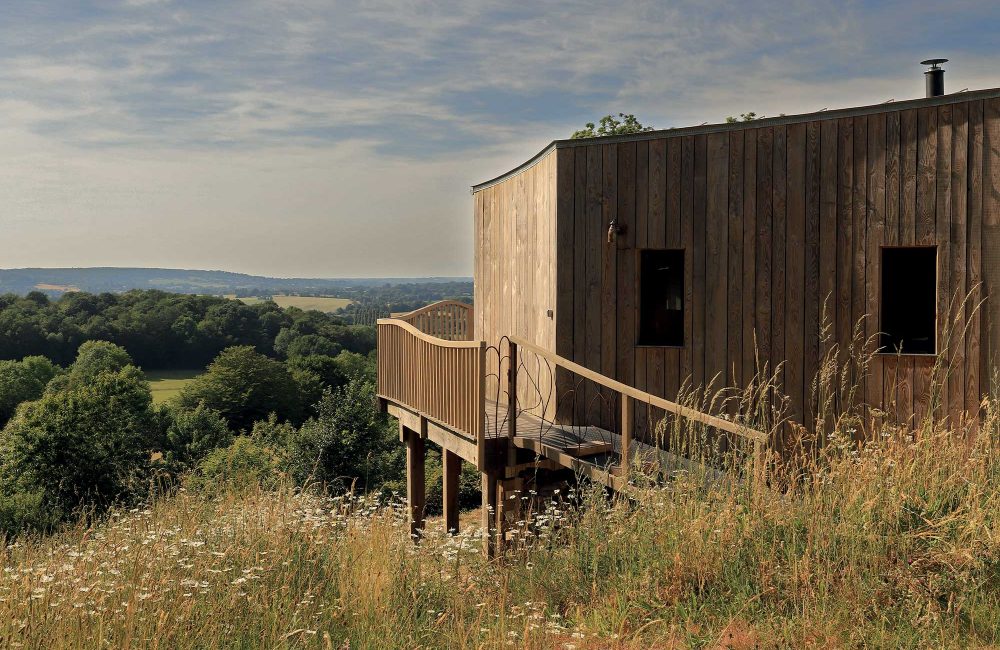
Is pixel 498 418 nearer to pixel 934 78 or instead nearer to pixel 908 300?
pixel 908 300

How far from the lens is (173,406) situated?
4794 cm

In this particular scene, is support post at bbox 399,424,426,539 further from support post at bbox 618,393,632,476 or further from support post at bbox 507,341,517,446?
support post at bbox 618,393,632,476

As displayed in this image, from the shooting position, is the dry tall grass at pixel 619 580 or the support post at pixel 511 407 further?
the support post at pixel 511 407

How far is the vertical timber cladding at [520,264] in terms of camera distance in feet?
29.2

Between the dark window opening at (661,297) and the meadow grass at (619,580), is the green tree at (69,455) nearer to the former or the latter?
the dark window opening at (661,297)

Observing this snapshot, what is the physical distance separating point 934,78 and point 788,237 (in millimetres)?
2468

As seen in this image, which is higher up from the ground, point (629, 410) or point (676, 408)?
point (676, 408)

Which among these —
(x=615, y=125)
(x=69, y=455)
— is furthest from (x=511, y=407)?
(x=69, y=455)

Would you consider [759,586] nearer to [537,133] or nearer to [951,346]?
[951,346]

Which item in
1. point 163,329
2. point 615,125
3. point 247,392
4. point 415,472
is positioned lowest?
point 247,392

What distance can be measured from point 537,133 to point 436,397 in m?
9.33

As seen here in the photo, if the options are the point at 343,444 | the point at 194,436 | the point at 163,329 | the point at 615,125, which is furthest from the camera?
the point at 163,329

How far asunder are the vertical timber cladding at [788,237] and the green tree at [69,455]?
20.7 m

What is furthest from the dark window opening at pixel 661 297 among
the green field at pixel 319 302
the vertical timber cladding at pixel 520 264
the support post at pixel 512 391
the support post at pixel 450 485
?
the green field at pixel 319 302
